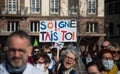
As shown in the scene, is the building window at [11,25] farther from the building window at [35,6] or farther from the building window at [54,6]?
the building window at [54,6]

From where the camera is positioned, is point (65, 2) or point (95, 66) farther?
point (65, 2)

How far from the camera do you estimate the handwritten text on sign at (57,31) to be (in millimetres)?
12739

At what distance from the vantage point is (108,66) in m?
5.64

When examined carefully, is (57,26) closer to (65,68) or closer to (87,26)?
(65,68)

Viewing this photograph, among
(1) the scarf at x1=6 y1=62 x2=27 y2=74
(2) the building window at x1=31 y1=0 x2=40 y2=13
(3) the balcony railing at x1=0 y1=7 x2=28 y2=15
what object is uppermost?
(2) the building window at x1=31 y1=0 x2=40 y2=13

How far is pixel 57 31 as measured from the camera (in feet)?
A: 42.4

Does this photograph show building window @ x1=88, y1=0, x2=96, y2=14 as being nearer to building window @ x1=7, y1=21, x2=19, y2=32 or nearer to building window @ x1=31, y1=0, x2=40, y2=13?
building window @ x1=31, y1=0, x2=40, y2=13

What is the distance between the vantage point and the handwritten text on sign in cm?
1274

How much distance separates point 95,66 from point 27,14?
51.2m

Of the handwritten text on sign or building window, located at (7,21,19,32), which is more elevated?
building window, located at (7,21,19,32)

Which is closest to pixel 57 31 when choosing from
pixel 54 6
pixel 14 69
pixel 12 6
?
pixel 14 69

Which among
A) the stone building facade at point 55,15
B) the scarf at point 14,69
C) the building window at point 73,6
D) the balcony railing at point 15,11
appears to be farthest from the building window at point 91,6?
the scarf at point 14,69

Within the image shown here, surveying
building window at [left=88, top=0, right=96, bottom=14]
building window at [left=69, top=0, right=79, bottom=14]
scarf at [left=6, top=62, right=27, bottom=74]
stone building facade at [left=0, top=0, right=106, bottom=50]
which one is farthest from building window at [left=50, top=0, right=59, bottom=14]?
scarf at [left=6, top=62, right=27, bottom=74]

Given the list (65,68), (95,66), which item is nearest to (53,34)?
(65,68)
